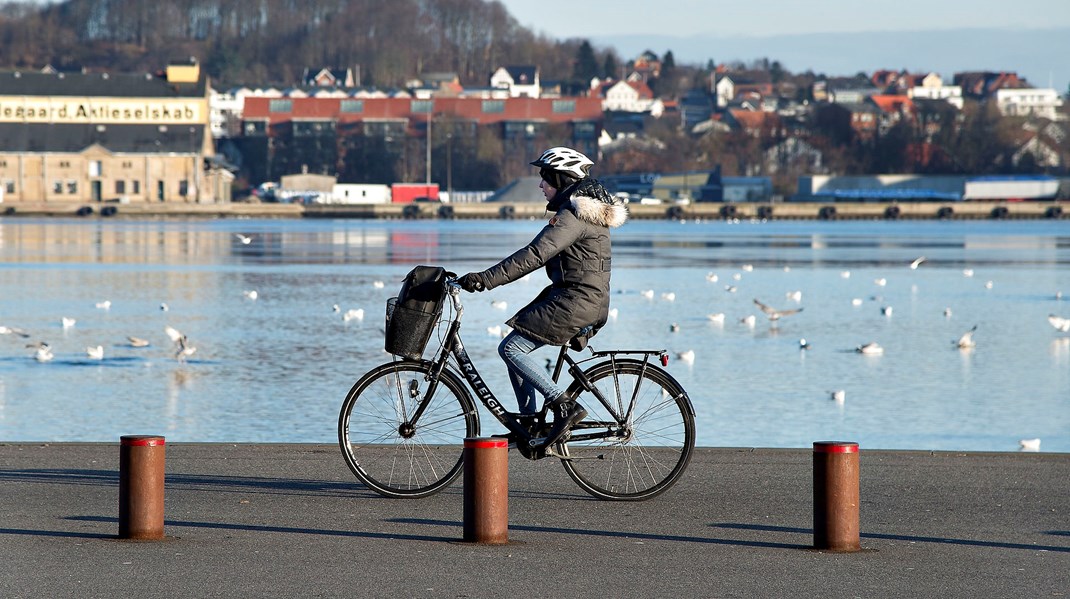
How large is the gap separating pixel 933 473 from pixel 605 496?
7.24 ft

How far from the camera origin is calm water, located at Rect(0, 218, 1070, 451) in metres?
15.6

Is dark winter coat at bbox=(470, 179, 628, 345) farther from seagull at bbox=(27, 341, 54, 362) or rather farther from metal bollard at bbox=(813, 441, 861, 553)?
seagull at bbox=(27, 341, 54, 362)

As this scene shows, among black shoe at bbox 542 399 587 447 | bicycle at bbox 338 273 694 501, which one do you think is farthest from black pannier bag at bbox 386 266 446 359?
black shoe at bbox 542 399 587 447

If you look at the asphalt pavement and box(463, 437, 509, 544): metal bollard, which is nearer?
the asphalt pavement

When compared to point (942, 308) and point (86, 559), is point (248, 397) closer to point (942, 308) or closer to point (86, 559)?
point (86, 559)

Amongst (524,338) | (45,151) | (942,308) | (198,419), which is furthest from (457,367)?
(45,151)

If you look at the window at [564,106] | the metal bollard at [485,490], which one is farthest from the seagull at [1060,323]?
the window at [564,106]

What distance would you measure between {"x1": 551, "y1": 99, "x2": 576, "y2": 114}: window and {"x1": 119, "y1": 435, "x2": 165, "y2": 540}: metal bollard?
15309 centimetres

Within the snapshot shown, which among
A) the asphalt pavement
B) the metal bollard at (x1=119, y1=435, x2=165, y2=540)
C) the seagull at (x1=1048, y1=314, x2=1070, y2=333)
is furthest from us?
the seagull at (x1=1048, y1=314, x2=1070, y2=333)

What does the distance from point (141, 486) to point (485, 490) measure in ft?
5.34

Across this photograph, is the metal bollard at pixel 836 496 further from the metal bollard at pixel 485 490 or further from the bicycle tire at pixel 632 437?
the metal bollard at pixel 485 490

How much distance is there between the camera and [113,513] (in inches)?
321

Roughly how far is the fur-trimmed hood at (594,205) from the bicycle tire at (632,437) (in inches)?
30.3

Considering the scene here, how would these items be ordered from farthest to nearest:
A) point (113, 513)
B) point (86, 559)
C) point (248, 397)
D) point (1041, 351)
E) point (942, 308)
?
point (942, 308), point (1041, 351), point (248, 397), point (113, 513), point (86, 559)
